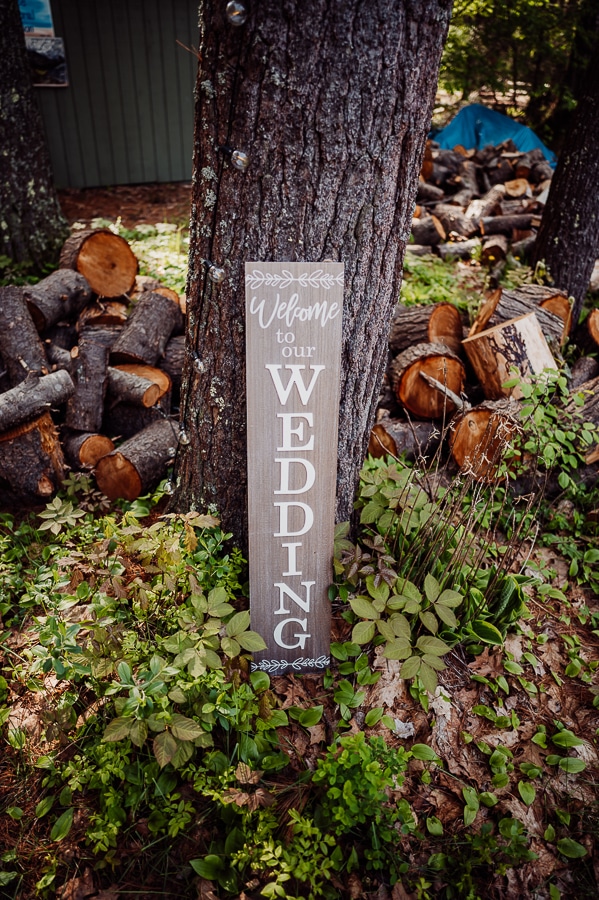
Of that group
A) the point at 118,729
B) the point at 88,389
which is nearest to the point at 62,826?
the point at 118,729

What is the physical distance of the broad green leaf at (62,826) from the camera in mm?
1754

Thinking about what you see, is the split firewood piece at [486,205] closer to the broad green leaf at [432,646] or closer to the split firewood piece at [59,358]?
the split firewood piece at [59,358]

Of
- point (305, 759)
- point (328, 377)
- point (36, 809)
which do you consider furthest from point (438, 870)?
point (328, 377)

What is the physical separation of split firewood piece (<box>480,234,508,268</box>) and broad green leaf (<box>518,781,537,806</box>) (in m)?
4.77

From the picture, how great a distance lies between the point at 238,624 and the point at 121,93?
8.17 metres

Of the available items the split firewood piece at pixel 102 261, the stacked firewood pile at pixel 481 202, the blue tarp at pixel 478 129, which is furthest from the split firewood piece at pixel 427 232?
the blue tarp at pixel 478 129

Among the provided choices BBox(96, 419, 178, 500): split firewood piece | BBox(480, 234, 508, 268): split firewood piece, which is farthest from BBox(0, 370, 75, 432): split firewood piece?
BBox(480, 234, 508, 268): split firewood piece

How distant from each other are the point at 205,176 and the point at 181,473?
1.24 meters

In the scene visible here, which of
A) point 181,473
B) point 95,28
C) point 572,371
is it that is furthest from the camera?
point 95,28

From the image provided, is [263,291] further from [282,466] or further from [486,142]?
[486,142]

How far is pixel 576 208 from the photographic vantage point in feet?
14.5

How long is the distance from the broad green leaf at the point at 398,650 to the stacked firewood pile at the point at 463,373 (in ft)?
4.17

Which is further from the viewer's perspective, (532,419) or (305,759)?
(532,419)

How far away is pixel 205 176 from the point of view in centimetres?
195
